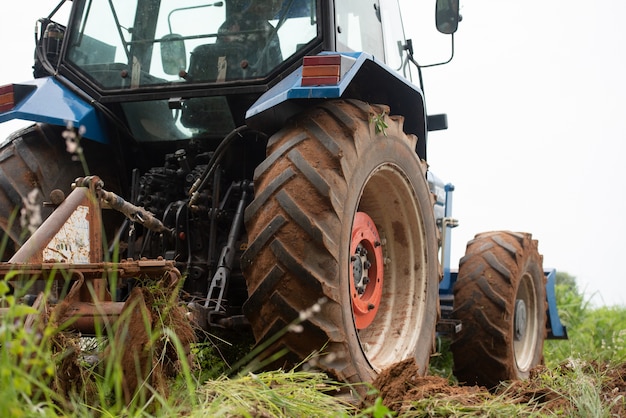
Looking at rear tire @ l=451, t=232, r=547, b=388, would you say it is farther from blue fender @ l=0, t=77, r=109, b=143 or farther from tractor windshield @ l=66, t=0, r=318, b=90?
blue fender @ l=0, t=77, r=109, b=143

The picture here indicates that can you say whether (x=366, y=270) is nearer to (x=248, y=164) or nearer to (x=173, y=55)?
(x=248, y=164)

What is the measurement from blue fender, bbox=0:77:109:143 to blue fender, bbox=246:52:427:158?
1032 millimetres

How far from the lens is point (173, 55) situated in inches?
161

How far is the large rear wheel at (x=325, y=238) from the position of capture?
2.95 metres

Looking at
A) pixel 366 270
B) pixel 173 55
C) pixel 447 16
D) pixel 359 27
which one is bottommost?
pixel 366 270

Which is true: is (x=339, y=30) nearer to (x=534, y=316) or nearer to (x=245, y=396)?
(x=245, y=396)

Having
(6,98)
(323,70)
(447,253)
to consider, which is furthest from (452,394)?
(447,253)

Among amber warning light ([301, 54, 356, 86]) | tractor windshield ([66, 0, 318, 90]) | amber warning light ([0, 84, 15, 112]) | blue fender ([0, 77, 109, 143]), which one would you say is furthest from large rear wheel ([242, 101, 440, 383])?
amber warning light ([0, 84, 15, 112])

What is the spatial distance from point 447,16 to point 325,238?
223 cm

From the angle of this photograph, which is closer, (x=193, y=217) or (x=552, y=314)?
(x=193, y=217)

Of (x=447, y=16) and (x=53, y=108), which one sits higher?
(x=447, y=16)

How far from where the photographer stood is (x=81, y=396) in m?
2.31

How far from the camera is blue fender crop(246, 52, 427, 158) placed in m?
3.18

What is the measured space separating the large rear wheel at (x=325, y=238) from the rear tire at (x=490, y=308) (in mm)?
1101
